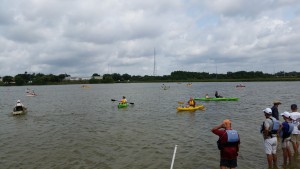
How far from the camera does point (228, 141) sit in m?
8.45

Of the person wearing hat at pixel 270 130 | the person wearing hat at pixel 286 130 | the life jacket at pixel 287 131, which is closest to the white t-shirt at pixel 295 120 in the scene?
the person wearing hat at pixel 286 130

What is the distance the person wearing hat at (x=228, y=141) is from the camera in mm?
8430

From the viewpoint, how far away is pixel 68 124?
24953 mm

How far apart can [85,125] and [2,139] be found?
6754mm

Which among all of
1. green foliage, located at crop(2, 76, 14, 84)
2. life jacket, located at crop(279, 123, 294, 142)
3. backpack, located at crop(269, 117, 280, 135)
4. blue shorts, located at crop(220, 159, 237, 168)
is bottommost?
blue shorts, located at crop(220, 159, 237, 168)

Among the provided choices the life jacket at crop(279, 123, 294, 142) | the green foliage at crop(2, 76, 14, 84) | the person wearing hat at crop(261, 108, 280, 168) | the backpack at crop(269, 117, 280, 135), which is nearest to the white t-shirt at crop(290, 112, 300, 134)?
the life jacket at crop(279, 123, 294, 142)

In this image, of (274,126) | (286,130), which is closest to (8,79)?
(286,130)

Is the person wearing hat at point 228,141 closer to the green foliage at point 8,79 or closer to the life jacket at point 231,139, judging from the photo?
the life jacket at point 231,139

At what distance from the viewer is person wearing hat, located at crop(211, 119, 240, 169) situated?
8.43 meters

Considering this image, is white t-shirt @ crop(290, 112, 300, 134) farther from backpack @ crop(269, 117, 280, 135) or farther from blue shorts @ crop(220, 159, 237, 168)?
blue shorts @ crop(220, 159, 237, 168)

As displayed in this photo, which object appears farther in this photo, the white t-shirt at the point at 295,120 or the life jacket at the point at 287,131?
the white t-shirt at the point at 295,120

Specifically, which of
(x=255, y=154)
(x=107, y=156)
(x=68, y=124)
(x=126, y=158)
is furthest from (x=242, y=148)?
(x=68, y=124)

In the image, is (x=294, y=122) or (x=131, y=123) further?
(x=131, y=123)

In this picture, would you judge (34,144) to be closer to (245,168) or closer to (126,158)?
(126,158)
